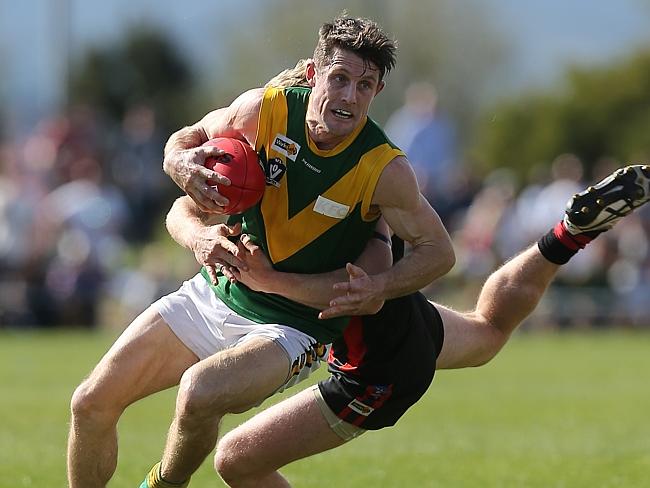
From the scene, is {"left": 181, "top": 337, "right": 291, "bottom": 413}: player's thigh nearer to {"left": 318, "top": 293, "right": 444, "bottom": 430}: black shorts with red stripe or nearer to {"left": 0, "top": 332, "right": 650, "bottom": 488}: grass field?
{"left": 318, "top": 293, "right": 444, "bottom": 430}: black shorts with red stripe

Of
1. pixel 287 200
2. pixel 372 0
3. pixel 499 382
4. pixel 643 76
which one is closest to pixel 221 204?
pixel 287 200

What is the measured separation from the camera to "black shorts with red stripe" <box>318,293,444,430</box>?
6469 millimetres

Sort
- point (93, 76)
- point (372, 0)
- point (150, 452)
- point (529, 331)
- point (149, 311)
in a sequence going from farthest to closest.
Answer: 1. point (93, 76)
2. point (372, 0)
3. point (529, 331)
4. point (150, 452)
5. point (149, 311)

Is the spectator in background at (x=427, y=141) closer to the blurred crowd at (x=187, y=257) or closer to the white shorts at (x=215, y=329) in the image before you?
the blurred crowd at (x=187, y=257)

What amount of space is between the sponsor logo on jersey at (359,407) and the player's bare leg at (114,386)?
0.78m

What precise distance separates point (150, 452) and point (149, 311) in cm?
291

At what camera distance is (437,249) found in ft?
20.2

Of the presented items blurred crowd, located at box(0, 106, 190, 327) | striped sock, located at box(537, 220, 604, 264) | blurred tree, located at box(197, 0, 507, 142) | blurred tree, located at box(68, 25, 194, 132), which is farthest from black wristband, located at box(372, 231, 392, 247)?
blurred tree, located at box(68, 25, 194, 132)

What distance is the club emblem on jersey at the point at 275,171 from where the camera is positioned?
20.4ft

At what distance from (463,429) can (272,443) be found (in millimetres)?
4475

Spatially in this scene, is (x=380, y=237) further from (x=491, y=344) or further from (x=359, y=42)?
(x=491, y=344)

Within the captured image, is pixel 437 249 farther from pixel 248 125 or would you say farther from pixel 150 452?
pixel 150 452

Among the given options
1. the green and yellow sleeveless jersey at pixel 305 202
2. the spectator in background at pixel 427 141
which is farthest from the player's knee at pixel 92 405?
the spectator in background at pixel 427 141

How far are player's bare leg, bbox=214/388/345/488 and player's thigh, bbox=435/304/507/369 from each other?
0.83 meters
